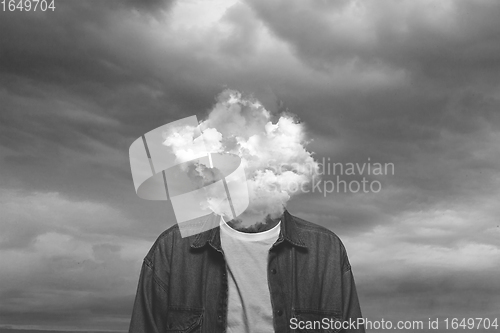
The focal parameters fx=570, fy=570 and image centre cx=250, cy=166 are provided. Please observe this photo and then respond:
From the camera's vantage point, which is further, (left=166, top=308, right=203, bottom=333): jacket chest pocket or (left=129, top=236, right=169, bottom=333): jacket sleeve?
(left=129, top=236, right=169, bottom=333): jacket sleeve

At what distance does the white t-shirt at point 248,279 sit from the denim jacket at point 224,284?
49mm

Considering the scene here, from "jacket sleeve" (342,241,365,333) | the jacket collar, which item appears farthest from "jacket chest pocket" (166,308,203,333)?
"jacket sleeve" (342,241,365,333)

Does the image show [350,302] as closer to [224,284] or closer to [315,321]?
[315,321]

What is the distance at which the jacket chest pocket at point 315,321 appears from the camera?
165 inches

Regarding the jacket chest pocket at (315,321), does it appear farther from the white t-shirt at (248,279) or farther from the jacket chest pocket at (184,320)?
the jacket chest pocket at (184,320)

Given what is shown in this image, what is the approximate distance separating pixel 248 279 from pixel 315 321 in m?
0.59

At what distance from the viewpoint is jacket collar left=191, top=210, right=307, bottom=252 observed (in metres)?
4.38

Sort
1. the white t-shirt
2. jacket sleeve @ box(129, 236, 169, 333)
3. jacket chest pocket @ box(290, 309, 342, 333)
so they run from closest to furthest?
the white t-shirt
jacket chest pocket @ box(290, 309, 342, 333)
jacket sleeve @ box(129, 236, 169, 333)

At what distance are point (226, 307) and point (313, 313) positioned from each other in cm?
67

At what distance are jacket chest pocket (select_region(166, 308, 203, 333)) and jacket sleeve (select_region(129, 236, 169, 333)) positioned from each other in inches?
3.4

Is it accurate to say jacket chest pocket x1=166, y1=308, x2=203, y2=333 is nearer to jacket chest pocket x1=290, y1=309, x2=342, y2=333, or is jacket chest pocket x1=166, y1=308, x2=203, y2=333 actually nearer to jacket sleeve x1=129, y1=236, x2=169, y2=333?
jacket sleeve x1=129, y1=236, x2=169, y2=333

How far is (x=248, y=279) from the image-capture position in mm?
4266

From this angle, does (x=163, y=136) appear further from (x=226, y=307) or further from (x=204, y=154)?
(x=226, y=307)

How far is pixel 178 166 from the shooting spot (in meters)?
4.89
